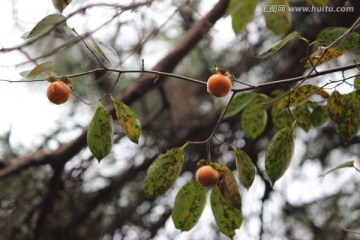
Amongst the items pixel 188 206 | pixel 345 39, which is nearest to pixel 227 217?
pixel 188 206

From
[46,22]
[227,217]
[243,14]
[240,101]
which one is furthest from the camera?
[240,101]

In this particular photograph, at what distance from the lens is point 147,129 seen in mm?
1976

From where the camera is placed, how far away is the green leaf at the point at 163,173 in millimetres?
794

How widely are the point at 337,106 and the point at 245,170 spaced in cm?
21

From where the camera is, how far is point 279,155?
0.78m

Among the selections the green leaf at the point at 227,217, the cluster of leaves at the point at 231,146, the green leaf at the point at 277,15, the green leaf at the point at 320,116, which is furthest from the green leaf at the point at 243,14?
the green leaf at the point at 320,116

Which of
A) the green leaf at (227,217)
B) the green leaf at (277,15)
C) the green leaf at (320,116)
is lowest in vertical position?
the green leaf at (320,116)

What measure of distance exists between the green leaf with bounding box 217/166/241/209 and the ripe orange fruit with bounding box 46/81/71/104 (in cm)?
32

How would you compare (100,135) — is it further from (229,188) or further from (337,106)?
(337,106)

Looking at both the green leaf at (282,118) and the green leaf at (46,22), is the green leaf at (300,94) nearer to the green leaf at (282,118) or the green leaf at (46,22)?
the green leaf at (282,118)

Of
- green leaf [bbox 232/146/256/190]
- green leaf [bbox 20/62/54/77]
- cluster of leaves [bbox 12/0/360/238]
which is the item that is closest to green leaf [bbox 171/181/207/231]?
cluster of leaves [bbox 12/0/360/238]

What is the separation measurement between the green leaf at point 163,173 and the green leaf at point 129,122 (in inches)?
3.1

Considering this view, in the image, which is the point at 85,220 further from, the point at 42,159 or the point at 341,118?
the point at 341,118

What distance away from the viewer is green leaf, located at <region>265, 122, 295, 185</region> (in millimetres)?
767
